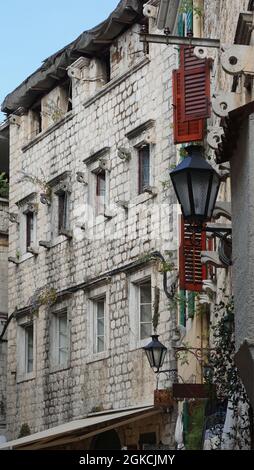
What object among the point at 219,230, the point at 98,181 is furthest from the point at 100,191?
the point at 219,230

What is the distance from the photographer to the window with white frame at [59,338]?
26594mm

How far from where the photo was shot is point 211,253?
13664 mm

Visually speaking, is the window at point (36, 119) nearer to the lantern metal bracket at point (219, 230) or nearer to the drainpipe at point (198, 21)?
the drainpipe at point (198, 21)

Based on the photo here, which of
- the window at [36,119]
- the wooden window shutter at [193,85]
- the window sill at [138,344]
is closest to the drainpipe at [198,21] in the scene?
the wooden window shutter at [193,85]

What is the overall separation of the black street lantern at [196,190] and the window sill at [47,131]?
16.2 metres

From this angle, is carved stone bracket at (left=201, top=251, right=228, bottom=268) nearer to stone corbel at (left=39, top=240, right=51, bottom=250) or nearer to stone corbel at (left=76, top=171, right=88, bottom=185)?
stone corbel at (left=76, top=171, right=88, bottom=185)

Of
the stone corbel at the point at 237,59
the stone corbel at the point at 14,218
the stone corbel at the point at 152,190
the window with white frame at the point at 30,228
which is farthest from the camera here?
the stone corbel at the point at 14,218

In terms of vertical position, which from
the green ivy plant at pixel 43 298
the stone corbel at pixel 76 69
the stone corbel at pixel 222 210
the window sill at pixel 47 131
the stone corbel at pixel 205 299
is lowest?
the stone corbel at pixel 222 210

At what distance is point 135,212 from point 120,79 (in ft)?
9.59

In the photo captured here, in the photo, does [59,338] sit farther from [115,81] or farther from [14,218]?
[115,81]

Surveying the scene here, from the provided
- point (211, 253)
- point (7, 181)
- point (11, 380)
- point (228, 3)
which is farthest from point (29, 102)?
point (211, 253)

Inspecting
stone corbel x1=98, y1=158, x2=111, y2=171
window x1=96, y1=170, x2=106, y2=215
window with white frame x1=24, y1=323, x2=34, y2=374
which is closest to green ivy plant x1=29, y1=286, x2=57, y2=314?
window with white frame x1=24, y1=323, x2=34, y2=374

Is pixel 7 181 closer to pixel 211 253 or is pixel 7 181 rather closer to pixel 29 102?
pixel 29 102

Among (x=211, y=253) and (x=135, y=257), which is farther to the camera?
(x=135, y=257)
